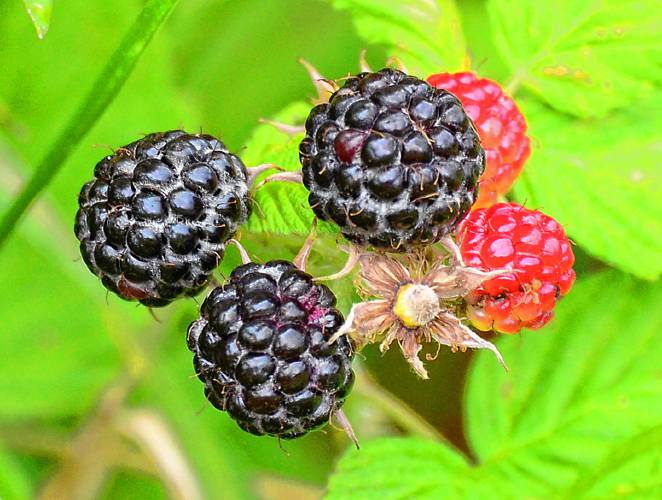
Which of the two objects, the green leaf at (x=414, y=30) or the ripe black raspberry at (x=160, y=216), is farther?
the green leaf at (x=414, y=30)

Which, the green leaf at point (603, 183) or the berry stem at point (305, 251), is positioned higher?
the green leaf at point (603, 183)

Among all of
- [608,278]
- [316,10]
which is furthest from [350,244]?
[316,10]

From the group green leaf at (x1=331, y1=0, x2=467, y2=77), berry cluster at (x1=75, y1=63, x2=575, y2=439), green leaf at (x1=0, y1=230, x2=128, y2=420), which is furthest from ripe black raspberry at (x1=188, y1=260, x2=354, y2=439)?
green leaf at (x1=0, y1=230, x2=128, y2=420)

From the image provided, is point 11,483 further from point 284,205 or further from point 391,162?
point 391,162

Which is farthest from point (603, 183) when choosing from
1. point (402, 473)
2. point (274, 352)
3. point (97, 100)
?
point (97, 100)

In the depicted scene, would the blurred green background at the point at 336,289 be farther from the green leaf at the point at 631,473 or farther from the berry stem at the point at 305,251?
the berry stem at the point at 305,251

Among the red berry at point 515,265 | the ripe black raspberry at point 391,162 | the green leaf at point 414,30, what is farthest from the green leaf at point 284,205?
the green leaf at point 414,30
